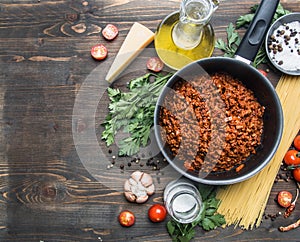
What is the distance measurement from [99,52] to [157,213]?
2.57 ft

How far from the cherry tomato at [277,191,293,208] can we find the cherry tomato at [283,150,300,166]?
0.14 m

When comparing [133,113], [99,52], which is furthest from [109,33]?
[133,113]

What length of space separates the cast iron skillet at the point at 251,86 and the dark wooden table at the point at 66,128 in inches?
7.2

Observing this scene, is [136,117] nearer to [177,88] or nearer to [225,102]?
[177,88]

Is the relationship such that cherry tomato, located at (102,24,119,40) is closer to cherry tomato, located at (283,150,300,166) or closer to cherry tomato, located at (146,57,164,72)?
cherry tomato, located at (146,57,164,72)

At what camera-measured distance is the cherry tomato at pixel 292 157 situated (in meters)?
1.96

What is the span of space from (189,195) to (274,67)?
710mm

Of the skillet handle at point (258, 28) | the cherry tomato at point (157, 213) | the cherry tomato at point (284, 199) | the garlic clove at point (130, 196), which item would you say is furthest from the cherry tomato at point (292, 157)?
the garlic clove at point (130, 196)

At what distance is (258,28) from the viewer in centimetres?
180

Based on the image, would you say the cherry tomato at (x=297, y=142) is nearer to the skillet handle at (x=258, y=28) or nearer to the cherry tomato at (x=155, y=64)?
the skillet handle at (x=258, y=28)

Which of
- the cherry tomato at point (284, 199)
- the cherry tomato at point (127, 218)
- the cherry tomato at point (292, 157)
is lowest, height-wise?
the cherry tomato at point (127, 218)

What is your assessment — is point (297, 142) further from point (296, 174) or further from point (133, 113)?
point (133, 113)

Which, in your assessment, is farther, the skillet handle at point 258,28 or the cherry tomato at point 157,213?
the cherry tomato at point 157,213

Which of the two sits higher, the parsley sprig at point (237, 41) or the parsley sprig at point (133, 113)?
the parsley sprig at point (237, 41)
